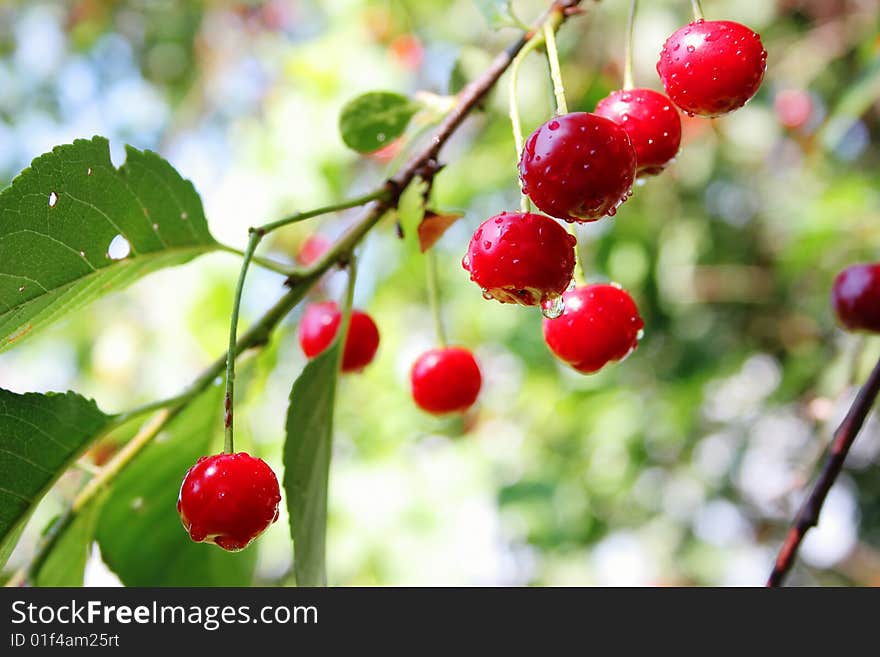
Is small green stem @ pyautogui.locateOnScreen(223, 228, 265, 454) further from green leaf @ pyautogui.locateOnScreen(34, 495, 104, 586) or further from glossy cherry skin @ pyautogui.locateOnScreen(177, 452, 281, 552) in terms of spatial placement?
green leaf @ pyautogui.locateOnScreen(34, 495, 104, 586)

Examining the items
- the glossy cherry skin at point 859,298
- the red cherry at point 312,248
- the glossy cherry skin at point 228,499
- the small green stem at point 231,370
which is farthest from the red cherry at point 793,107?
the glossy cherry skin at point 228,499

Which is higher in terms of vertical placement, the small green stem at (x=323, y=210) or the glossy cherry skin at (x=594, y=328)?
the small green stem at (x=323, y=210)

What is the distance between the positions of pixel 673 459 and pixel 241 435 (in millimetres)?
2747

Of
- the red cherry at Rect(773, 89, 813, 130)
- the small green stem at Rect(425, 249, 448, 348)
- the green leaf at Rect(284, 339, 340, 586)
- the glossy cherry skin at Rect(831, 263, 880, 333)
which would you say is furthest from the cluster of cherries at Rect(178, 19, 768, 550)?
the red cherry at Rect(773, 89, 813, 130)

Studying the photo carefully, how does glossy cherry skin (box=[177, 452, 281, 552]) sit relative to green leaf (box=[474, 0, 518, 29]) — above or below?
below

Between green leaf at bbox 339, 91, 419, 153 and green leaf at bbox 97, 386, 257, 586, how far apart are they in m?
0.49

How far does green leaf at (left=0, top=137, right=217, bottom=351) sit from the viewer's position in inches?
45.3

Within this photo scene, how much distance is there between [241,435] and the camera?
1.77m

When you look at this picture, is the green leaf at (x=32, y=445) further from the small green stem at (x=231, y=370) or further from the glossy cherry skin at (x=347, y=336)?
the glossy cherry skin at (x=347, y=336)

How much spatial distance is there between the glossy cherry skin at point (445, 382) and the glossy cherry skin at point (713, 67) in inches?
28.5

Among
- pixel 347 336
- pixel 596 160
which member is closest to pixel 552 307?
pixel 596 160

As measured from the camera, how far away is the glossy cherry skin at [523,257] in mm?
1054

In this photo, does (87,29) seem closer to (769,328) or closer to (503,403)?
(503,403)

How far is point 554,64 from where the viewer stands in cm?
109
